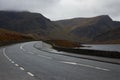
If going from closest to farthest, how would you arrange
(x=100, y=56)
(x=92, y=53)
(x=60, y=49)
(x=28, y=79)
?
1. (x=28, y=79)
2. (x=100, y=56)
3. (x=92, y=53)
4. (x=60, y=49)

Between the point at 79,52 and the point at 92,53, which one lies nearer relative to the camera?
the point at 92,53

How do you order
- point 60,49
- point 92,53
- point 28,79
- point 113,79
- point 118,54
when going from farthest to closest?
point 60,49
point 92,53
point 118,54
point 28,79
point 113,79

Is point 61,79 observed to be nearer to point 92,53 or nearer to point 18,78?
point 18,78

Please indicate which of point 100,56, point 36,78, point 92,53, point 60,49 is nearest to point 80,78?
point 36,78

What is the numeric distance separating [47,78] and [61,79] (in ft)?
2.82

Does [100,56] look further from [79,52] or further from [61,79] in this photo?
[61,79]

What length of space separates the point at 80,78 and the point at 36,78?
2.02 m

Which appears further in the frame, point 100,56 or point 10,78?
point 100,56

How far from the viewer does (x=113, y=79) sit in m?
12.8

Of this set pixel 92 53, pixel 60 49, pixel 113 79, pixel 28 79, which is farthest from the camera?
pixel 60 49

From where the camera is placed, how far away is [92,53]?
1139 inches

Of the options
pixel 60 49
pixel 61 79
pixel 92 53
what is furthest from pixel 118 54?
pixel 60 49

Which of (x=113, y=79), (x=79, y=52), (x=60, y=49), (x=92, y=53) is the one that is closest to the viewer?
(x=113, y=79)

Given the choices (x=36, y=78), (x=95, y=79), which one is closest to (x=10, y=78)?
(x=36, y=78)
